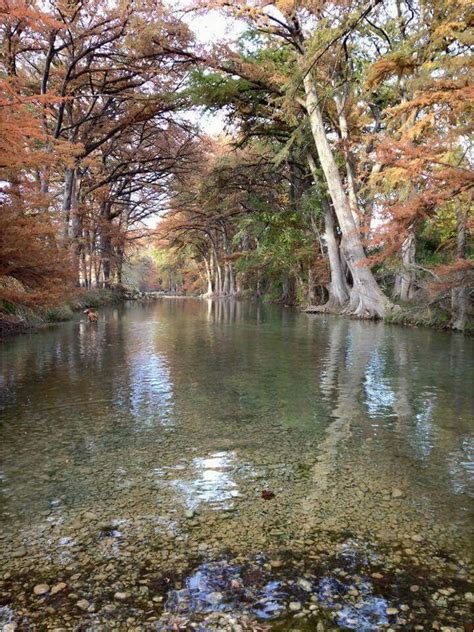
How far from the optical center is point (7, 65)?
15.1 meters

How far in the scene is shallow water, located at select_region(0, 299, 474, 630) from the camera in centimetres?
192

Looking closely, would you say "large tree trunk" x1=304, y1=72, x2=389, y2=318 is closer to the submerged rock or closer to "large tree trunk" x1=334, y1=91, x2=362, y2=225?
"large tree trunk" x1=334, y1=91, x2=362, y2=225

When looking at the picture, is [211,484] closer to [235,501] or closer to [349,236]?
[235,501]

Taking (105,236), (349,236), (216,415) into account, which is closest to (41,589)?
(216,415)

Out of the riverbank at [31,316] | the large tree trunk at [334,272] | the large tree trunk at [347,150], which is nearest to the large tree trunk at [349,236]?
the large tree trunk at [347,150]

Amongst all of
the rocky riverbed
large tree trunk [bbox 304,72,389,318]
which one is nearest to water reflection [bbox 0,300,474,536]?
the rocky riverbed

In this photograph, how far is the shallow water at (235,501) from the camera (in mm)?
1917

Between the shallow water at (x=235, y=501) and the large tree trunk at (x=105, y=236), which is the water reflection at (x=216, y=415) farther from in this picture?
the large tree trunk at (x=105, y=236)

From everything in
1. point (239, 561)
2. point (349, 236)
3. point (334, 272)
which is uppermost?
point (349, 236)

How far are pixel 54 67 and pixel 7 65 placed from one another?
131 inches

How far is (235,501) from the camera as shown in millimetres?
2799

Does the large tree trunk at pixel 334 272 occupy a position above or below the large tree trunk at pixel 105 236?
below

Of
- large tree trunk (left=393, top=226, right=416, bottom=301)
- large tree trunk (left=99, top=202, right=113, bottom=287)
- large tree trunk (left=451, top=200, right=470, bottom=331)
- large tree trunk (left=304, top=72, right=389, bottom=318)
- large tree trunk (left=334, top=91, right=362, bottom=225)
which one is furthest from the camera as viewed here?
large tree trunk (left=99, top=202, right=113, bottom=287)

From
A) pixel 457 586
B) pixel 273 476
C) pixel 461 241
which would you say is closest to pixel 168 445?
pixel 273 476
